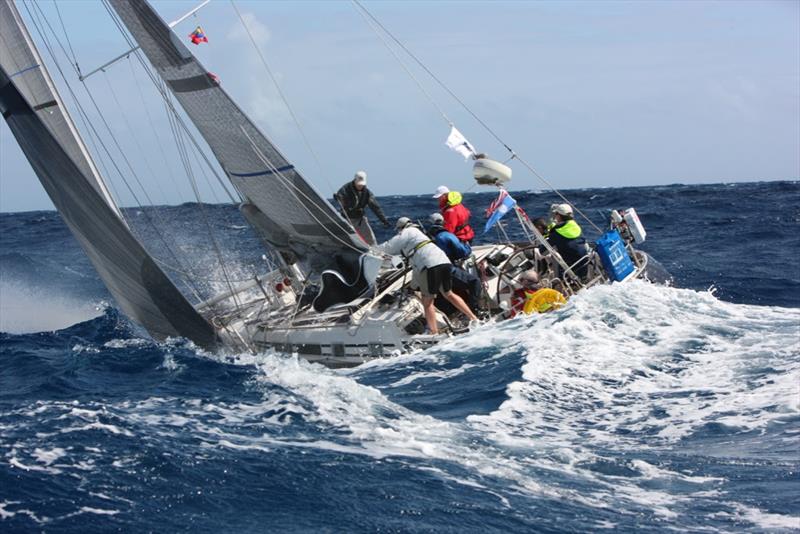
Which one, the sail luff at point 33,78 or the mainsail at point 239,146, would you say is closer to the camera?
the mainsail at point 239,146

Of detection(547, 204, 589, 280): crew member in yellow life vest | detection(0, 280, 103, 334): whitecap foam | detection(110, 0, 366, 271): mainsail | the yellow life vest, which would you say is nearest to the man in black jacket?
detection(110, 0, 366, 271): mainsail

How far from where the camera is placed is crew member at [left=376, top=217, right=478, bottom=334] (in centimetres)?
1027

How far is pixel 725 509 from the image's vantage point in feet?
18.7

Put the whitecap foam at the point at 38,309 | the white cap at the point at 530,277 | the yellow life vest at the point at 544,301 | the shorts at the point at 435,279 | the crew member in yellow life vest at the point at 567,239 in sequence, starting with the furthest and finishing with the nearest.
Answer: the whitecap foam at the point at 38,309
the crew member in yellow life vest at the point at 567,239
the white cap at the point at 530,277
the yellow life vest at the point at 544,301
the shorts at the point at 435,279

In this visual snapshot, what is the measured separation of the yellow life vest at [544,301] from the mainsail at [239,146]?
233 cm

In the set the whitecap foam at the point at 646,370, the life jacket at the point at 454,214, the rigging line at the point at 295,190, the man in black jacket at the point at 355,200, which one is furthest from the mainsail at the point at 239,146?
the whitecap foam at the point at 646,370

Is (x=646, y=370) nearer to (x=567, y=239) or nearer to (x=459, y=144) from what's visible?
(x=567, y=239)

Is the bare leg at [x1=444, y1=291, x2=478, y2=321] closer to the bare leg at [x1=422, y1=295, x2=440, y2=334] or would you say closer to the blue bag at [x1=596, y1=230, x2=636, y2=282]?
the bare leg at [x1=422, y1=295, x2=440, y2=334]

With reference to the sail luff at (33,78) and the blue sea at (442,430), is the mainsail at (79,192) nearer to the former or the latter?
the sail luff at (33,78)

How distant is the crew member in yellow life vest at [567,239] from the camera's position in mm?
11352

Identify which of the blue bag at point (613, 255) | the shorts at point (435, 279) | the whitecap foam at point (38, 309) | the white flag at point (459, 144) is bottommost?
the whitecap foam at point (38, 309)

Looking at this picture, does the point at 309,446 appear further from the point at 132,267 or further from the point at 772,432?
the point at 132,267

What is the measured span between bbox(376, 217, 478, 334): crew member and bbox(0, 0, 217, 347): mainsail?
268 cm

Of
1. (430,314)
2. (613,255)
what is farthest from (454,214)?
(613,255)
